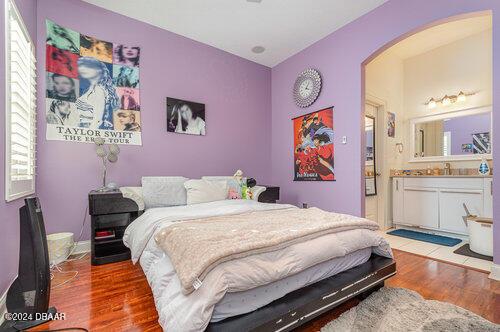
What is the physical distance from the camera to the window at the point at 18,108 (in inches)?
66.6

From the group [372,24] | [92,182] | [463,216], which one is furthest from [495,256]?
[92,182]

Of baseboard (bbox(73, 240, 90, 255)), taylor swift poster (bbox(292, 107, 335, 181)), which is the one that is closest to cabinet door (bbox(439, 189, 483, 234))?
taylor swift poster (bbox(292, 107, 335, 181))

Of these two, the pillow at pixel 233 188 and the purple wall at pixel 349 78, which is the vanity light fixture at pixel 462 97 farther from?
the pillow at pixel 233 188

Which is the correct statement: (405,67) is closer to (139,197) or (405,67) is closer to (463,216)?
(463,216)

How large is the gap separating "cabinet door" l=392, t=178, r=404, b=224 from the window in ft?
16.1

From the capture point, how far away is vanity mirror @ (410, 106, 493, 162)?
3.45 m

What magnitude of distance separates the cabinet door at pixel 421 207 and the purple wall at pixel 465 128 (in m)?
0.80

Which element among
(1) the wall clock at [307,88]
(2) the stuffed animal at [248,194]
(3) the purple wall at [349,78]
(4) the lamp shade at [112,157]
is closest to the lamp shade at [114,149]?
(4) the lamp shade at [112,157]

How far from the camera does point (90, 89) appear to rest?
2.89 metres

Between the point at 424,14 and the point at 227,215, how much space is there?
2.94 meters

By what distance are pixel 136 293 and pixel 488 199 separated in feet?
14.1

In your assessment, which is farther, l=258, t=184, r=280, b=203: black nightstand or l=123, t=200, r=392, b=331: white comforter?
l=258, t=184, r=280, b=203: black nightstand

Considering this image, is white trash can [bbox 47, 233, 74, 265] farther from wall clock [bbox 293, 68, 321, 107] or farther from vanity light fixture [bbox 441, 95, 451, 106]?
vanity light fixture [bbox 441, 95, 451, 106]

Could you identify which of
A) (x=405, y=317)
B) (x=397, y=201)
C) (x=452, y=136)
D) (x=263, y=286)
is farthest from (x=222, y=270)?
(x=452, y=136)
